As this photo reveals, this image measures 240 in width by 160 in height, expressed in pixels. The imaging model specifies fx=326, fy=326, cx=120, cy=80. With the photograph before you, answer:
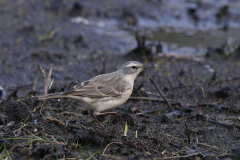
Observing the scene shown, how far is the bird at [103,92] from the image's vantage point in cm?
600

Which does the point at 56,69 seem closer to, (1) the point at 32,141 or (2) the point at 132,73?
(2) the point at 132,73

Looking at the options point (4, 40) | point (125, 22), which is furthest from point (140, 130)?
point (125, 22)

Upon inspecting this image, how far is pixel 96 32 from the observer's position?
1317cm

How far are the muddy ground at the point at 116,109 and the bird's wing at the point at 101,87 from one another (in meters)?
0.51

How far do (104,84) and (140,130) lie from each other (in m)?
1.19

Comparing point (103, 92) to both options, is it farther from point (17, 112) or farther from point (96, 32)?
point (96, 32)

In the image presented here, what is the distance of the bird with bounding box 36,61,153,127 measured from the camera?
6004 millimetres

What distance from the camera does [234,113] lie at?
728 centimetres

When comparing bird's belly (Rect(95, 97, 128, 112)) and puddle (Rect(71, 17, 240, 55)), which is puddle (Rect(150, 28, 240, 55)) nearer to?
puddle (Rect(71, 17, 240, 55))

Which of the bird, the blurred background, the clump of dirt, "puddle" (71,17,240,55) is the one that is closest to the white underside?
the bird

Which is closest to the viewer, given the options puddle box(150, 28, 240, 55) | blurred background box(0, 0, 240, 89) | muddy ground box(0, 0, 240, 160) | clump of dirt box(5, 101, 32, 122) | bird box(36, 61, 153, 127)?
muddy ground box(0, 0, 240, 160)

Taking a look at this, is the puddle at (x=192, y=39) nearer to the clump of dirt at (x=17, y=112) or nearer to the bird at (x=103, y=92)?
Result: the bird at (x=103, y=92)

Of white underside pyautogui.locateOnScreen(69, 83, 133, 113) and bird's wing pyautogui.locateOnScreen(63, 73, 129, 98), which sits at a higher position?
Result: bird's wing pyautogui.locateOnScreen(63, 73, 129, 98)

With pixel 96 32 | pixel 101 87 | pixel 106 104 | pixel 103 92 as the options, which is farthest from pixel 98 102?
pixel 96 32
